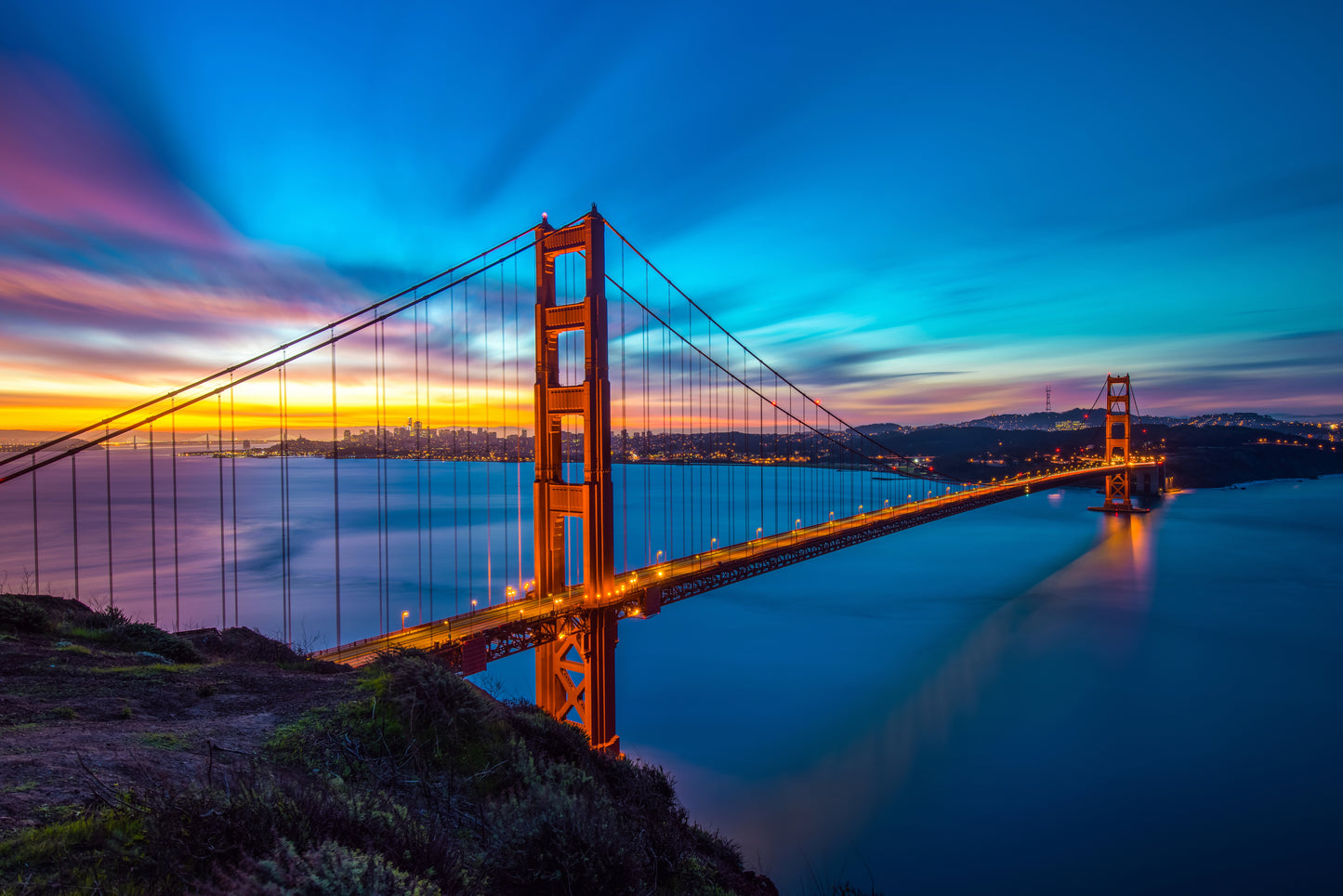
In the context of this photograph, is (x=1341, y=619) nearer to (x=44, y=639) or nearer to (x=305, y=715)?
(x=305, y=715)

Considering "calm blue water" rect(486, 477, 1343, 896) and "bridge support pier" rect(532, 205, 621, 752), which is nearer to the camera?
"calm blue water" rect(486, 477, 1343, 896)

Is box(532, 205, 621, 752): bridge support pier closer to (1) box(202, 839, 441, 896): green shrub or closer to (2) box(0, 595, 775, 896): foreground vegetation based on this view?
(2) box(0, 595, 775, 896): foreground vegetation

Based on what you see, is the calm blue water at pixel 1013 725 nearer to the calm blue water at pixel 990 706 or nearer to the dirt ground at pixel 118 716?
the calm blue water at pixel 990 706

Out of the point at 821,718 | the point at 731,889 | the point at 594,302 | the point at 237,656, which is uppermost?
the point at 594,302

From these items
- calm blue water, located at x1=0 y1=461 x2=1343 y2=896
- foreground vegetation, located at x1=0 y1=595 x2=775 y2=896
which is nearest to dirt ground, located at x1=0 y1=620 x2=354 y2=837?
foreground vegetation, located at x1=0 y1=595 x2=775 y2=896

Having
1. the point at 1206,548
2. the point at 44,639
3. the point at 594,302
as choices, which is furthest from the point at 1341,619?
the point at 44,639

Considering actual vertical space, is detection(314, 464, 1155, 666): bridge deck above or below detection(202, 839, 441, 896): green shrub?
below
